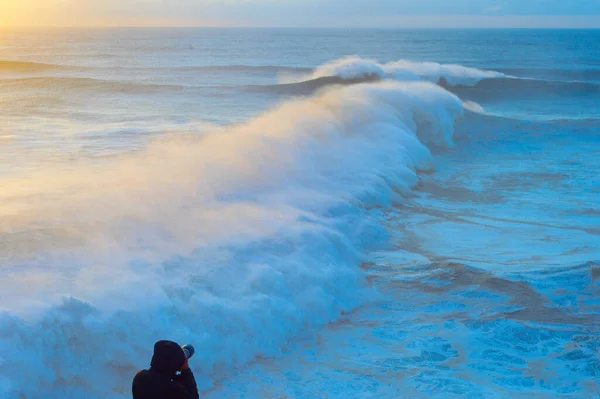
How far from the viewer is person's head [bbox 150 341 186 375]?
297 cm

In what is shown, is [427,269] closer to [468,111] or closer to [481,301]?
[481,301]

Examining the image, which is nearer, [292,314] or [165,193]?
[292,314]

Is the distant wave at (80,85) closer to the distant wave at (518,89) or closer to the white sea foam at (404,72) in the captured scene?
the white sea foam at (404,72)

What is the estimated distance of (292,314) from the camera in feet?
18.8

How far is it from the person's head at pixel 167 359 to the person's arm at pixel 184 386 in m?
0.05

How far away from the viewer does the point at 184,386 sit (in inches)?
120

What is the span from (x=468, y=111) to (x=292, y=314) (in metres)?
16.0

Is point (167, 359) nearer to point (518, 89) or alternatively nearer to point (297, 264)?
point (297, 264)

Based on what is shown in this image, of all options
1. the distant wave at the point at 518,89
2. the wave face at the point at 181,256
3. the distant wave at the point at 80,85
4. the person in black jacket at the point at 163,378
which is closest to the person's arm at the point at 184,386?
the person in black jacket at the point at 163,378

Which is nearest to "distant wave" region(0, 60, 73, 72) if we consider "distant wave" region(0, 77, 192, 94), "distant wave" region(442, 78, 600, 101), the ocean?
"distant wave" region(0, 77, 192, 94)

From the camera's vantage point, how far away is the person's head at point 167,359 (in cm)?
297

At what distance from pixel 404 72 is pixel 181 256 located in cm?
2186

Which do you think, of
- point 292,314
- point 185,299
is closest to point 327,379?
point 292,314

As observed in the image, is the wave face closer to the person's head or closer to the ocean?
the ocean
